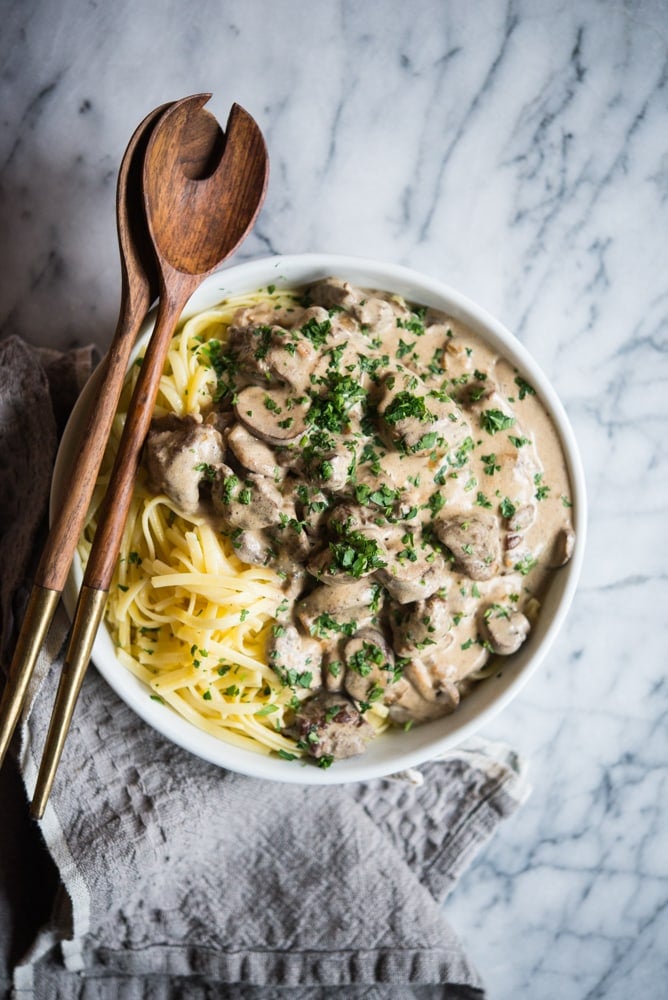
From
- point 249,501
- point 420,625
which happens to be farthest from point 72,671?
point 420,625

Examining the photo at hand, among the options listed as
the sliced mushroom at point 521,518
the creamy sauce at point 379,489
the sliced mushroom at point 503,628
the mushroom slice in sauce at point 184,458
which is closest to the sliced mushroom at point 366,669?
the creamy sauce at point 379,489

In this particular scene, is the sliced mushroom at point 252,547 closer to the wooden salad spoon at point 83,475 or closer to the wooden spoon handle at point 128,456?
the wooden spoon handle at point 128,456

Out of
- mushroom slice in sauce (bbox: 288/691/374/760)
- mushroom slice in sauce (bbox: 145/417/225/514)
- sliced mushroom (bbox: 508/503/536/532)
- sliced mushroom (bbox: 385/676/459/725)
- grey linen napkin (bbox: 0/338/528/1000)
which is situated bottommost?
grey linen napkin (bbox: 0/338/528/1000)

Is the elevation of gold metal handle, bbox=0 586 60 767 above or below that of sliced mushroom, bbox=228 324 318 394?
below

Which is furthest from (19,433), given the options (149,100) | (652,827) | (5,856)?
(652,827)

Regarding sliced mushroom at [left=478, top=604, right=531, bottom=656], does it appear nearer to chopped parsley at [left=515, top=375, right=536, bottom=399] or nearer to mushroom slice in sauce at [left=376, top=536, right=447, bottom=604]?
mushroom slice in sauce at [left=376, top=536, right=447, bottom=604]

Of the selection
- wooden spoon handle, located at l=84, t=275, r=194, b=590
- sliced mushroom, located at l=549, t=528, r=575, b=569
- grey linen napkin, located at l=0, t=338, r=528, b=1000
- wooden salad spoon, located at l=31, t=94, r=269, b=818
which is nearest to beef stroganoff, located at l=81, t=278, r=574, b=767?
sliced mushroom, located at l=549, t=528, r=575, b=569

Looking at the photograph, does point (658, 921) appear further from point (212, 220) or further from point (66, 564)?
point (212, 220)
